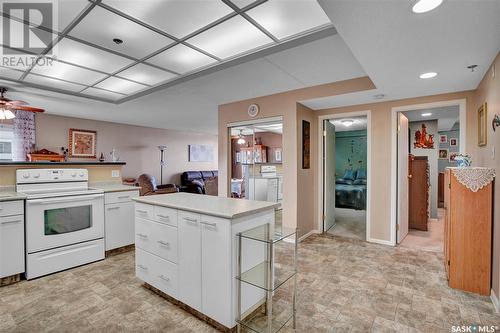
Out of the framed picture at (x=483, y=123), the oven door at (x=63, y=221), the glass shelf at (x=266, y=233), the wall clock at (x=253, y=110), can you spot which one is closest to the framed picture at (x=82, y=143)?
the oven door at (x=63, y=221)

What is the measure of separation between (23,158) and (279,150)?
5.98m

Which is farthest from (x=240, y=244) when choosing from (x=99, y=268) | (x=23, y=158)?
(x=23, y=158)

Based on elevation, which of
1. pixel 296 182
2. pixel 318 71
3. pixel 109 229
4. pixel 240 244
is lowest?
pixel 109 229

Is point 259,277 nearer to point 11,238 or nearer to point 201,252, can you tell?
point 201,252

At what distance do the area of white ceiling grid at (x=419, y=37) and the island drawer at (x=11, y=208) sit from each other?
10.9 feet

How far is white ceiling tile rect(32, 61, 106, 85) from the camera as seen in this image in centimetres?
317

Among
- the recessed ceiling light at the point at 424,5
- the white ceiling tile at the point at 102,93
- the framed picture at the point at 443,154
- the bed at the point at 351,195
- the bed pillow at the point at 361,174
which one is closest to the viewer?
the recessed ceiling light at the point at 424,5

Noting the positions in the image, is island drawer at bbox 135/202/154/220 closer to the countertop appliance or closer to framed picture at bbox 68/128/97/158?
the countertop appliance

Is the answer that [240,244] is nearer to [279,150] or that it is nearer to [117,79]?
[279,150]

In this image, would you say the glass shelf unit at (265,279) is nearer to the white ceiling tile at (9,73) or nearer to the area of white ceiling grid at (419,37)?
the area of white ceiling grid at (419,37)

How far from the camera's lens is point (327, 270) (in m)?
2.82

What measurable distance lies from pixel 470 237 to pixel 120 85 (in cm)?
488

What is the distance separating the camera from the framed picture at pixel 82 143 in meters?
6.44

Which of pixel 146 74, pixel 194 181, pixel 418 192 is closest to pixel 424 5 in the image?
pixel 146 74
